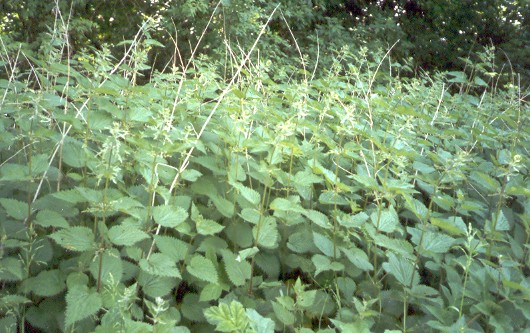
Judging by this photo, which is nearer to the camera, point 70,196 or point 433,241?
point 70,196

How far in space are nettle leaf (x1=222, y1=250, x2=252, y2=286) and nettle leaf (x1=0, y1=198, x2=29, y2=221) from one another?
0.76 m

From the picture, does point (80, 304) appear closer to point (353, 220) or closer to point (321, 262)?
point (321, 262)

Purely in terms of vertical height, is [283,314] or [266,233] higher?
[266,233]

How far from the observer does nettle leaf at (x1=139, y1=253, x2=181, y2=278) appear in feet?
6.70

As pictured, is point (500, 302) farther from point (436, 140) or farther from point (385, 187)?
point (436, 140)

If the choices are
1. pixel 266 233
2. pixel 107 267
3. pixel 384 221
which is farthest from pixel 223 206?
pixel 384 221

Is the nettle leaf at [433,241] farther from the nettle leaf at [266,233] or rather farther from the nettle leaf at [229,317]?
the nettle leaf at [229,317]

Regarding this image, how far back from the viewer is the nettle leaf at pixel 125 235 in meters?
2.05

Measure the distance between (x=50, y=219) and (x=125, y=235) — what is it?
306mm

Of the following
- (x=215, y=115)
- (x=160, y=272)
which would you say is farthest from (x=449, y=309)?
(x=215, y=115)

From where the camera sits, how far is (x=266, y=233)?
238cm

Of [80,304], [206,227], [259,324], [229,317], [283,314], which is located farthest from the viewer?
[206,227]

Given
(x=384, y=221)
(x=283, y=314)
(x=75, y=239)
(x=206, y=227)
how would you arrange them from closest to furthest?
(x=75, y=239)
(x=283, y=314)
(x=206, y=227)
(x=384, y=221)

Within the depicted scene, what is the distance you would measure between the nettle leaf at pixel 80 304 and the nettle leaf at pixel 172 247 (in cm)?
30
